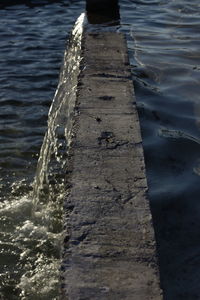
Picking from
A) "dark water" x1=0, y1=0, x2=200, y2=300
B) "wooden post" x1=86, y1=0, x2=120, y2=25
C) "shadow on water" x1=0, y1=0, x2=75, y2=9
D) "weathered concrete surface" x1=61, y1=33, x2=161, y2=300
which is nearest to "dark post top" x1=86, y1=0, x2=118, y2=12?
"wooden post" x1=86, y1=0, x2=120, y2=25

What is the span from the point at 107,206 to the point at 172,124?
105 inches

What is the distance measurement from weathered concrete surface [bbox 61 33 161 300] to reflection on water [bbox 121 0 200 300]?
63 centimetres

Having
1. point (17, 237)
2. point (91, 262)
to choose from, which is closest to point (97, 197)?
point (91, 262)

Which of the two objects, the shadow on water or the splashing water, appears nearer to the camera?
the splashing water

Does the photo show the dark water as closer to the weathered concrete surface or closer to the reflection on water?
the reflection on water

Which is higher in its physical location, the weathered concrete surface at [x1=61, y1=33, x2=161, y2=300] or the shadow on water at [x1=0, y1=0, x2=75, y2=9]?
the weathered concrete surface at [x1=61, y1=33, x2=161, y2=300]

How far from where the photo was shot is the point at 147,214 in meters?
3.38

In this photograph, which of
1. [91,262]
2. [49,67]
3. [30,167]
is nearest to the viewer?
[91,262]

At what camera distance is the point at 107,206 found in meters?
3.44

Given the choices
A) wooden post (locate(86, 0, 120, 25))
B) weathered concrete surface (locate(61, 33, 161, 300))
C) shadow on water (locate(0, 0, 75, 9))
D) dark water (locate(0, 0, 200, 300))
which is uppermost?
wooden post (locate(86, 0, 120, 25))

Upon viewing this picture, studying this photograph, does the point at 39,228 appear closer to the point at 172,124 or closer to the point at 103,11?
the point at 172,124

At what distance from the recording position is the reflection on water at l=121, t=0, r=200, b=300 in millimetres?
3873

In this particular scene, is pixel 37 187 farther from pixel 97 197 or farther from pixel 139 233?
pixel 139 233

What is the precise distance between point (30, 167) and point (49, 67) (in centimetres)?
291
